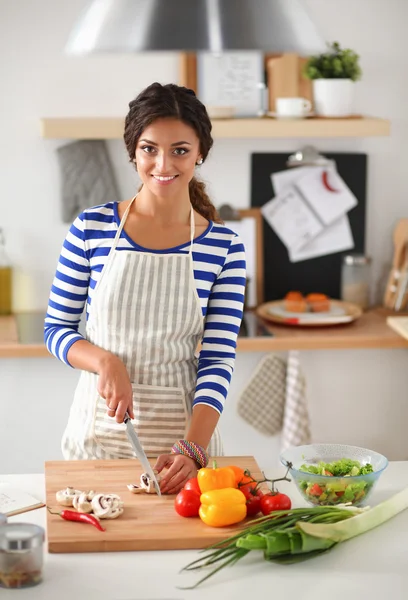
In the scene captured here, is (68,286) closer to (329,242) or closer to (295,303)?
(295,303)

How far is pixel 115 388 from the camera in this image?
181cm

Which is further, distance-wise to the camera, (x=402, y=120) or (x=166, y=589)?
(x=402, y=120)

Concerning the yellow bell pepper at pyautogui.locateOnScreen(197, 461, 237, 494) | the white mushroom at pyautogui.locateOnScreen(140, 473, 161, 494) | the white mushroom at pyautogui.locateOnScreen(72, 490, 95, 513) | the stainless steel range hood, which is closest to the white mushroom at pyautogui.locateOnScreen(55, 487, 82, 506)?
the white mushroom at pyautogui.locateOnScreen(72, 490, 95, 513)

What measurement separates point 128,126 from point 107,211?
198 millimetres

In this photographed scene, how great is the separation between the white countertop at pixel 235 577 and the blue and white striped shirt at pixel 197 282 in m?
0.50

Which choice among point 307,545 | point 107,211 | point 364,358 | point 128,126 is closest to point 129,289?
point 107,211

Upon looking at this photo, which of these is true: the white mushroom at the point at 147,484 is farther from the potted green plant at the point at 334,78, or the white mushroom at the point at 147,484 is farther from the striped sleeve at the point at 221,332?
the potted green plant at the point at 334,78

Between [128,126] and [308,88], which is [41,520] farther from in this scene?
[308,88]

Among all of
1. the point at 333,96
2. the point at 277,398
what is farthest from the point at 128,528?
the point at 333,96

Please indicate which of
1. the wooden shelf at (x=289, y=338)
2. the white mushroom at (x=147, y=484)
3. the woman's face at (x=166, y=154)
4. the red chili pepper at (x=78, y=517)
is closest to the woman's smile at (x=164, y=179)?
the woman's face at (x=166, y=154)

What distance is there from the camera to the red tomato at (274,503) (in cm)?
162

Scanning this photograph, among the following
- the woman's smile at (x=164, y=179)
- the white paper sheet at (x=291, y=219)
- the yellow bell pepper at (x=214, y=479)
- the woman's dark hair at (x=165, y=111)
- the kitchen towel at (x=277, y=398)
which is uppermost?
the woman's dark hair at (x=165, y=111)

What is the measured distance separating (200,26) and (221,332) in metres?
0.88

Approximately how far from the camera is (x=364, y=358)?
3.43m
